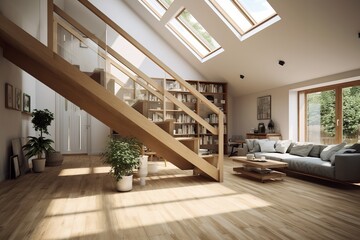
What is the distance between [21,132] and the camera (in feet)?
18.2

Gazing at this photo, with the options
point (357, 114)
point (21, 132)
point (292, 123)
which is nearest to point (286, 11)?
point (357, 114)

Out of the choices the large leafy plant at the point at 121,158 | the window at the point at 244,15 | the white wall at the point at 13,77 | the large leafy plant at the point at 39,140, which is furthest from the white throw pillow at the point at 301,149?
the white wall at the point at 13,77

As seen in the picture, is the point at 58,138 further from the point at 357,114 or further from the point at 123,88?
the point at 357,114

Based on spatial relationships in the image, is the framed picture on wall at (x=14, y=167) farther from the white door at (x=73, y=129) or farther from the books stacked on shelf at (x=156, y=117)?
the white door at (x=73, y=129)

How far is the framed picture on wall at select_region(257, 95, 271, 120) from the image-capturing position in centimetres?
777

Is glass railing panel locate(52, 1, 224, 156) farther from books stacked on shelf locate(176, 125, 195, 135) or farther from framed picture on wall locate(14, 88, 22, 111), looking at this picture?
books stacked on shelf locate(176, 125, 195, 135)

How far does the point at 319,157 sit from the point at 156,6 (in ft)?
19.5

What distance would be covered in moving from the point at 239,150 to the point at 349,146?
342cm

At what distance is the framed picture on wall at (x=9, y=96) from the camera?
4566 mm

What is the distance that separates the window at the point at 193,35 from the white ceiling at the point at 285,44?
200 mm

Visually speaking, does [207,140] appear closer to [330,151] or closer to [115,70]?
[330,151]

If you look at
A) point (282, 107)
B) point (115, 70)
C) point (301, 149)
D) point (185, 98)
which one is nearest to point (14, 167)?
point (115, 70)

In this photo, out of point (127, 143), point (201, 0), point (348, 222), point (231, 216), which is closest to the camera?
point (348, 222)

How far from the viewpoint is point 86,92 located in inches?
159
